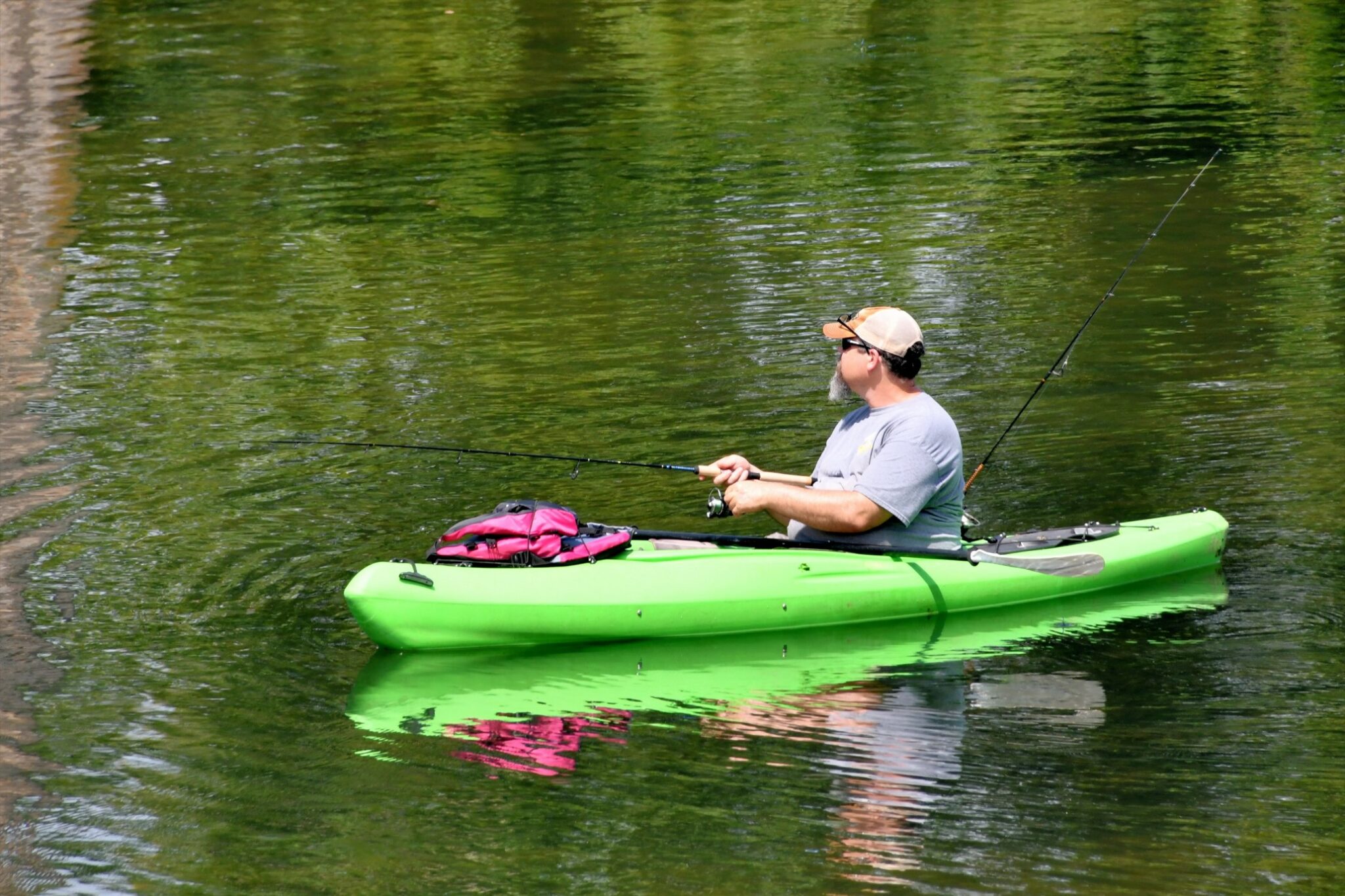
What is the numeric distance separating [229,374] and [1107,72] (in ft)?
39.8

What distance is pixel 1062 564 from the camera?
7.05m

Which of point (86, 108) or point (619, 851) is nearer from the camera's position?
point (619, 851)

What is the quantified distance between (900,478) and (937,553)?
465 mm

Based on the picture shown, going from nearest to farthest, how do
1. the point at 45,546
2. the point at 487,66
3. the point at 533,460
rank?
the point at 45,546 → the point at 533,460 → the point at 487,66

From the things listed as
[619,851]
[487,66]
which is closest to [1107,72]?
[487,66]

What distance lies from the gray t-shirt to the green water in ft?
1.67

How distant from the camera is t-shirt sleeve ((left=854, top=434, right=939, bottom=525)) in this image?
663cm

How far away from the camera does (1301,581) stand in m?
6.97

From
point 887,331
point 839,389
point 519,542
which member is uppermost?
point 887,331

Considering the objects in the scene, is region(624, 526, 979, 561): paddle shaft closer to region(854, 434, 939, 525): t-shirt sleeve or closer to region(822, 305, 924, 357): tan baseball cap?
region(854, 434, 939, 525): t-shirt sleeve

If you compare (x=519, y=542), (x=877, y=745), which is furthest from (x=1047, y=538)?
(x=519, y=542)

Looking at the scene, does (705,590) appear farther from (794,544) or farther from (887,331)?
(887,331)

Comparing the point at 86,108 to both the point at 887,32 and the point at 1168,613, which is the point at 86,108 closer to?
the point at 887,32

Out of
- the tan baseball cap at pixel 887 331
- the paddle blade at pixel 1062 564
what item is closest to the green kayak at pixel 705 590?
the paddle blade at pixel 1062 564
